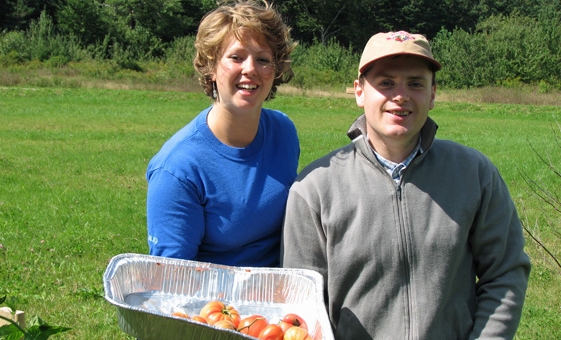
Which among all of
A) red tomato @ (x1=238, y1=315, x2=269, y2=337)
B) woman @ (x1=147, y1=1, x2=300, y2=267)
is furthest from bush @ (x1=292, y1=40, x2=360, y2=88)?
red tomato @ (x1=238, y1=315, x2=269, y2=337)

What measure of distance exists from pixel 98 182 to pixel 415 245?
926 cm

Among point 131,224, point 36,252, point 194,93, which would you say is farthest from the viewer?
point 194,93

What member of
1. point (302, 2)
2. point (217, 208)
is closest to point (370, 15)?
point (302, 2)

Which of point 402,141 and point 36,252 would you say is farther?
point 36,252

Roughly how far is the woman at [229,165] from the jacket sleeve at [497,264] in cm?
84

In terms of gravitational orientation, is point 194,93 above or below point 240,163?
below

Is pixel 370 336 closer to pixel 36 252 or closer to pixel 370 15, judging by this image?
pixel 36 252

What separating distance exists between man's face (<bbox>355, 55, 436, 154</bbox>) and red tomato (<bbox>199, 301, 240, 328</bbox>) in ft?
2.85

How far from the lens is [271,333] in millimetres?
2467

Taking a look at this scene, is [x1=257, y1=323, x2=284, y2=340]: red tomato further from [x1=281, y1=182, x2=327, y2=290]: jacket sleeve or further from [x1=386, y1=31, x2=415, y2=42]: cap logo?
[x1=386, y1=31, x2=415, y2=42]: cap logo

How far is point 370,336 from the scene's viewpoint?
2807 millimetres

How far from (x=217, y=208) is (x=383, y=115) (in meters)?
0.78

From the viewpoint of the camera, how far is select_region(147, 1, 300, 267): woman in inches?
115

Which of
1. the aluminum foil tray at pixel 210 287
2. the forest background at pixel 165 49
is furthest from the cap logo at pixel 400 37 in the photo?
the forest background at pixel 165 49
